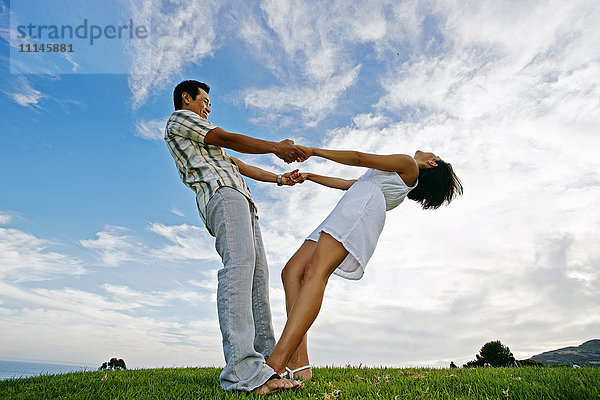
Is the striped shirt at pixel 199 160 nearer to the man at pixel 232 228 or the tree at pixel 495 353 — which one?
the man at pixel 232 228

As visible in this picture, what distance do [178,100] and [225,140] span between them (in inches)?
42.1

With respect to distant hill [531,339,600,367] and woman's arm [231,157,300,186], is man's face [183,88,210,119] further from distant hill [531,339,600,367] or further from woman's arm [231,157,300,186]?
distant hill [531,339,600,367]

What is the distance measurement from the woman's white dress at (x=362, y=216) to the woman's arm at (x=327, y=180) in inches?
28.4

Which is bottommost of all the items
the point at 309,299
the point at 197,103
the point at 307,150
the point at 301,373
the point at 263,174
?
the point at 301,373

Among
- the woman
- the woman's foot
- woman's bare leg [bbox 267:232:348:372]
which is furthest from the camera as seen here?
the woman's foot

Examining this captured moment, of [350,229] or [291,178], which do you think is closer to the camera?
[350,229]

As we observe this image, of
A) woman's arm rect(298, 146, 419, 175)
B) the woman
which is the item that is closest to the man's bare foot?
the woman

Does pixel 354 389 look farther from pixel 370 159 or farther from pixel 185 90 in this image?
pixel 185 90

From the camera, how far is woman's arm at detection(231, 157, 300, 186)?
5.15 meters

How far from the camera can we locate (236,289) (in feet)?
11.8

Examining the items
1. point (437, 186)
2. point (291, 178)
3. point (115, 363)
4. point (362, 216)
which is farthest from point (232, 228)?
point (115, 363)

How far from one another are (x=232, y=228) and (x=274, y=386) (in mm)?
1392

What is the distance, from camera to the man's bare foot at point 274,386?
10.9 ft

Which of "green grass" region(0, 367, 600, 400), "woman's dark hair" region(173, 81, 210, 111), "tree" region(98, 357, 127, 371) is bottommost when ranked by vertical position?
"green grass" region(0, 367, 600, 400)
